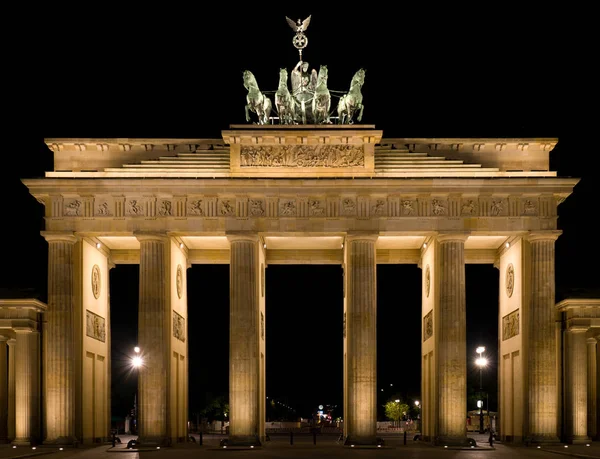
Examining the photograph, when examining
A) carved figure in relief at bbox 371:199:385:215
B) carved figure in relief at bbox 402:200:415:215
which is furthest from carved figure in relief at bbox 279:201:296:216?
carved figure in relief at bbox 402:200:415:215

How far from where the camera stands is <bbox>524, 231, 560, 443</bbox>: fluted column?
181 feet

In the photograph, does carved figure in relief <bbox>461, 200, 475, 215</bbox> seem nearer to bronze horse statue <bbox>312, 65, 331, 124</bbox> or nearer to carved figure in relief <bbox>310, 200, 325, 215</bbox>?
carved figure in relief <bbox>310, 200, 325, 215</bbox>

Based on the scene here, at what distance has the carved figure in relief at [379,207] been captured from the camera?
2243 inches

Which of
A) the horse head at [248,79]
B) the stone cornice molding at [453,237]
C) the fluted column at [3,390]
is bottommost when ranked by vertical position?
the fluted column at [3,390]

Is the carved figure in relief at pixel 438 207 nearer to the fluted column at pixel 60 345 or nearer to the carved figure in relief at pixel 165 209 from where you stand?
the carved figure in relief at pixel 165 209

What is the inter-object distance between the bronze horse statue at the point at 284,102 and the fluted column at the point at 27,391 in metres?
19.1

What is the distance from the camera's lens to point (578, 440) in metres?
55.5

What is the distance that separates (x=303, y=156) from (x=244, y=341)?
36.9 feet

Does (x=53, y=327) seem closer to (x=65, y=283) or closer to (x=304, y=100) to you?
(x=65, y=283)

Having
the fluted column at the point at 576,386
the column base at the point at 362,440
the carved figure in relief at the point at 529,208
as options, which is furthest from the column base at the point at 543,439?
the carved figure in relief at the point at 529,208

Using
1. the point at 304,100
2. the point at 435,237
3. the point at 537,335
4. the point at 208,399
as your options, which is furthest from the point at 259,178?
the point at 208,399

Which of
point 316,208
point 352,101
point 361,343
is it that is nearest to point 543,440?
point 361,343

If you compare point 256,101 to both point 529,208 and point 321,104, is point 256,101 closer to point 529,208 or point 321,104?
point 321,104

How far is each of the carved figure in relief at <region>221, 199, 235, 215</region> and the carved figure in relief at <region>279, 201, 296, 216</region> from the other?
2813 millimetres
